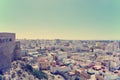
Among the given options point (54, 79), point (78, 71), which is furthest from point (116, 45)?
point (54, 79)

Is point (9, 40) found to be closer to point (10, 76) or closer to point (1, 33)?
point (1, 33)

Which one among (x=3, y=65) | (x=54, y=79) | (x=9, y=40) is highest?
(x=9, y=40)

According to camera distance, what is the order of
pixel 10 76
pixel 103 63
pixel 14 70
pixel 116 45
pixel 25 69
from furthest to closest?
pixel 116 45 < pixel 103 63 < pixel 25 69 < pixel 14 70 < pixel 10 76

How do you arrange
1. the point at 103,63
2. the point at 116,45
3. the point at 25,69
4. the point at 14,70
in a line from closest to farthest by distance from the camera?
the point at 14,70, the point at 25,69, the point at 103,63, the point at 116,45

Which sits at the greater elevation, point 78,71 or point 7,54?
point 7,54

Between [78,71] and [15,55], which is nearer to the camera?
[15,55]

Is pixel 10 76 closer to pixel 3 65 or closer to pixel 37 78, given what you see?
pixel 3 65

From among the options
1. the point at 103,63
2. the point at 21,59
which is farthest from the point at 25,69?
the point at 103,63

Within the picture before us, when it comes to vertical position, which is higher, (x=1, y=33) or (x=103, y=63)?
(x=1, y=33)

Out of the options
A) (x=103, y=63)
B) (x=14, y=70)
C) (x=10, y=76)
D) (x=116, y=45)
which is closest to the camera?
(x=10, y=76)
